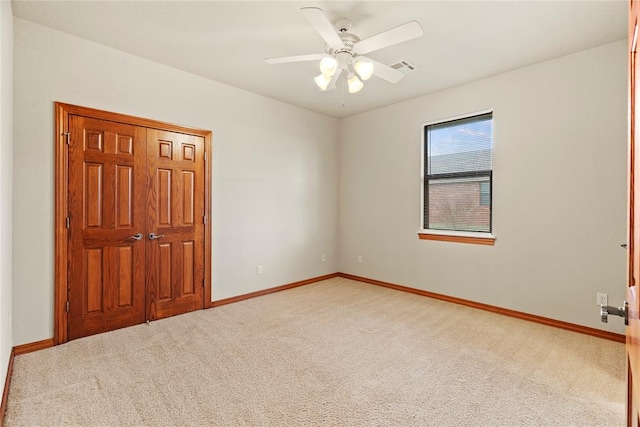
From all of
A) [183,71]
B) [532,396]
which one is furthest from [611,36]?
[183,71]

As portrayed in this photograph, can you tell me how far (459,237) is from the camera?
13.0 feet

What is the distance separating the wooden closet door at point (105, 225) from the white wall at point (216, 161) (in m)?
0.17

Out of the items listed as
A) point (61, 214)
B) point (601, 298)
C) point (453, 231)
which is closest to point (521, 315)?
point (601, 298)

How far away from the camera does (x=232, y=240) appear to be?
402 centimetres

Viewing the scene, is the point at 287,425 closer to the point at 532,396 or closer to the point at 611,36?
the point at 532,396

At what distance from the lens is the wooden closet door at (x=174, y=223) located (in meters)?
3.34

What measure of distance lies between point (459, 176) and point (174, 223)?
349 cm

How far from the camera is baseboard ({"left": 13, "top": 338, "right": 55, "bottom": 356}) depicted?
101 inches

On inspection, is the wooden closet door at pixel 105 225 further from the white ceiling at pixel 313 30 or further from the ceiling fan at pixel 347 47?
the ceiling fan at pixel 347 47

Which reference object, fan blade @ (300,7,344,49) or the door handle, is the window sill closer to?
fan blade @ (300,7,344,49)

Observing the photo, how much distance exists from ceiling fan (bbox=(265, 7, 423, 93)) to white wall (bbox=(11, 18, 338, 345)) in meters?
1.56

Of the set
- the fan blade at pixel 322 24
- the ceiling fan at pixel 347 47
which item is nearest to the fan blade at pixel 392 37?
the ceiling fan at pixel 347 47

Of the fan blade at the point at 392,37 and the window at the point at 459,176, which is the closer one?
the fan blade at the point at 392,37

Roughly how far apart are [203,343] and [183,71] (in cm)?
288
